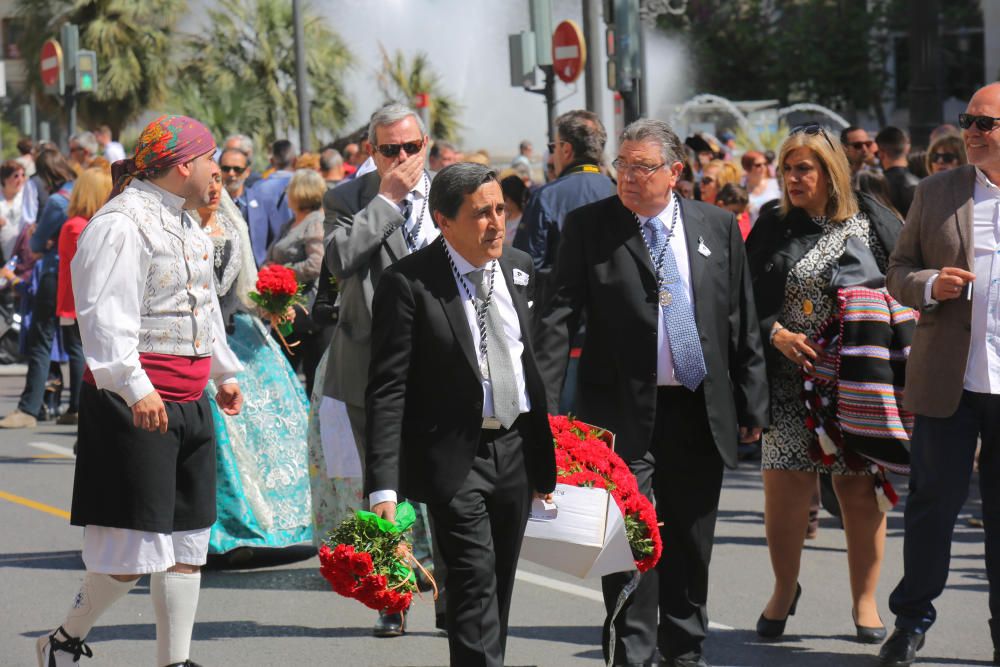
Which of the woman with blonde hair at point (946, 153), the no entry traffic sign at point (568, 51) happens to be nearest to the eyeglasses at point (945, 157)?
the woman with blonde hair at point (946, 153)

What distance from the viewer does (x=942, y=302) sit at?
5.62m

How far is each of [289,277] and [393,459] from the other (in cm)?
348

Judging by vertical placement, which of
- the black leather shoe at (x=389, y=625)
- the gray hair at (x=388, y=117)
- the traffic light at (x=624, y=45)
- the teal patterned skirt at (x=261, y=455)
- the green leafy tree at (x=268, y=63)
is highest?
the green leafy tree at (x=268, y=63)

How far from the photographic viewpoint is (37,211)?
16547 millimetres

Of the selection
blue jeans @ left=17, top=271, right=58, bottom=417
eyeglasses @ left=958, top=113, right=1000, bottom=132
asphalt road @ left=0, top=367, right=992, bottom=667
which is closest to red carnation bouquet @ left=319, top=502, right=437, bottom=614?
asphalt road @ left=0, top=367, right=992, bottom=667

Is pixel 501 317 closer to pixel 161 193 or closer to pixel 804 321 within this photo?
pixel 161 193

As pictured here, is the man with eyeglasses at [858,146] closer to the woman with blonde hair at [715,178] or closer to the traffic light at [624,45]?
the woman with blonde hair at [715,178]

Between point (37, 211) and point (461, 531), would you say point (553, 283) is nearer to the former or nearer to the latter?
point (461, 531)

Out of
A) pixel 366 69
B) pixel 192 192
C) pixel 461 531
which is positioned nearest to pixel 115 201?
pixel 192 192

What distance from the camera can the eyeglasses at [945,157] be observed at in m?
9.28

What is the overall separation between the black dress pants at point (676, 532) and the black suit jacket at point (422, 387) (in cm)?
123

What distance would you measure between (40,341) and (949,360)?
9174 mm

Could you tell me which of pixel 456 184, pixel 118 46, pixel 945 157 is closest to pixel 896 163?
pixel 945 157

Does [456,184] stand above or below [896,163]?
above
